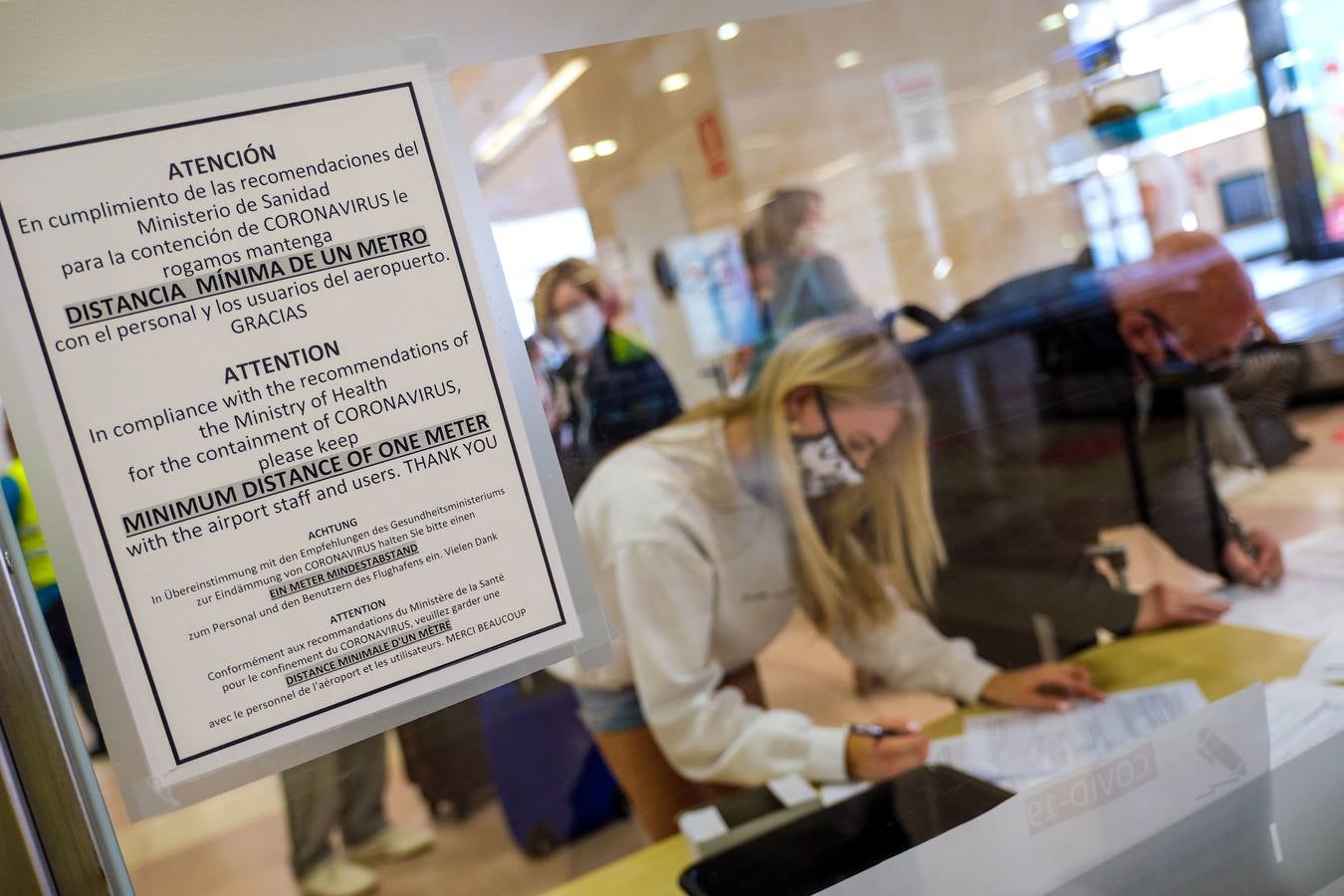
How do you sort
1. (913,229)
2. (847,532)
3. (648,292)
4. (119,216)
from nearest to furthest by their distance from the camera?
(119,216) < (847,532) < (648,292) < (913,229)

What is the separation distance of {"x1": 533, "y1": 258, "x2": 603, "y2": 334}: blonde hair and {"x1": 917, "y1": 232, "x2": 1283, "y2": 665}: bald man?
2.55 ft

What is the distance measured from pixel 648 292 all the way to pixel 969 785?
220 cm

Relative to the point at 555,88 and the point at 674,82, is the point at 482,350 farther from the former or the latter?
the point at 674,82

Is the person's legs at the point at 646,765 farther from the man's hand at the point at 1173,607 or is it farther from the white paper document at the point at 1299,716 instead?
the white paper document at the point at 1299,716

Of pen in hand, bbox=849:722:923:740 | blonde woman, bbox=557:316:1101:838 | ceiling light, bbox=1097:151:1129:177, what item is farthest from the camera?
ceiling light, bbox=1097:151:1129:177

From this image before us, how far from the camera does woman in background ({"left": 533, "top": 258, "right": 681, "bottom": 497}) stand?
176 cm

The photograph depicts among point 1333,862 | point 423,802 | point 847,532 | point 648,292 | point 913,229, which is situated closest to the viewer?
point 1333,862

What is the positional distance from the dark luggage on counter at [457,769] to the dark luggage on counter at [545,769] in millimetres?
21

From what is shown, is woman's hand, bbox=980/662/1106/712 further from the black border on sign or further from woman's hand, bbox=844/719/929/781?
the black border on sign

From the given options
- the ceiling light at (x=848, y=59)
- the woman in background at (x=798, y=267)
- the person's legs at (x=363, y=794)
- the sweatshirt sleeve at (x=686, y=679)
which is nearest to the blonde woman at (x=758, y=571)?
the sweatshirt sleeve at (x=686, y=679)

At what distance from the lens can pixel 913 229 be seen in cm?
362

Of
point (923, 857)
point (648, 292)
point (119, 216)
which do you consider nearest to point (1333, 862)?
point (923, 857)

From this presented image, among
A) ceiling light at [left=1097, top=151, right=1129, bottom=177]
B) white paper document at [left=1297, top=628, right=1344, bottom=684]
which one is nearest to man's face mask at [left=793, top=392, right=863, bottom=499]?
white paper document at [left=1297, top=628, right=1344, bottom=684]

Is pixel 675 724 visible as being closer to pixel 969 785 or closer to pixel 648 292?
Answer: pixel 969 785
